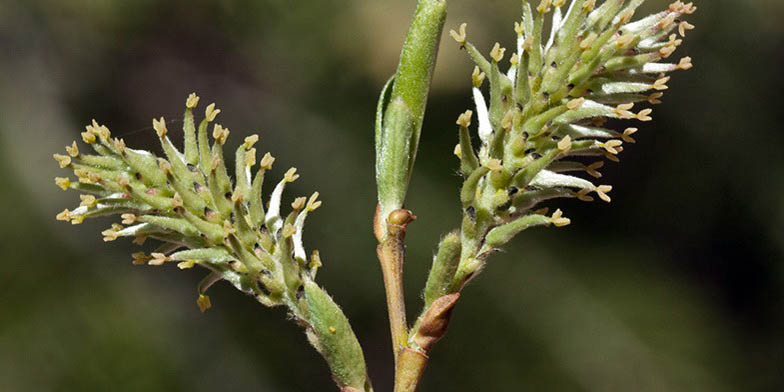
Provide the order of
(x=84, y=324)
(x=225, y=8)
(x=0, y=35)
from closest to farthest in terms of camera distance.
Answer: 1. (x=84, y=324)
2. (x=0, y=35)
3. (x=225, y=8)

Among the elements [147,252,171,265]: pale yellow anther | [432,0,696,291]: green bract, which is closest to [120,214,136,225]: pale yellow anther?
[147,252,171,265]: pale yellow anther

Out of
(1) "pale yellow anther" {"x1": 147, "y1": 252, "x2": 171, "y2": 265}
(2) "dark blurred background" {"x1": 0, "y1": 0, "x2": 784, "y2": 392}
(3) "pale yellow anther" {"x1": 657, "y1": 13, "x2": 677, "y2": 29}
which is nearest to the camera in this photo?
(1) "pale yellow anther" {"x1": 147, "y1": 252, "x2": 171, "y2": 265}

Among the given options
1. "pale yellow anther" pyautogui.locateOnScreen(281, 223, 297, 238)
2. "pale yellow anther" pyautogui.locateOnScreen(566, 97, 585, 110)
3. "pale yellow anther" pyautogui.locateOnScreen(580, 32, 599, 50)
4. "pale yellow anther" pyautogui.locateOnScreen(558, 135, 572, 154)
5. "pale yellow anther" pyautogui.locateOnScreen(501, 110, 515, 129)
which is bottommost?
"pale yellow anther" pyautogui.locateOnScreen(281, 223, 297, 238)

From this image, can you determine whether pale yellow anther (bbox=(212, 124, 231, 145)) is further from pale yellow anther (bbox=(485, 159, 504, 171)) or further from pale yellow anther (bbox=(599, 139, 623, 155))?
pale yellow anther (bbox=(599, 139, 623, 155))

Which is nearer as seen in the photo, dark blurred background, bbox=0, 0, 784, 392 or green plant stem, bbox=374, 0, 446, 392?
green plant stem, bbox=374, 0, 446, 392

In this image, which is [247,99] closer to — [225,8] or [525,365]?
[225,8]

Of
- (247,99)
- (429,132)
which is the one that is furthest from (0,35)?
(429,132)

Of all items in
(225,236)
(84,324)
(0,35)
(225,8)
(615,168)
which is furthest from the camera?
(615,168)

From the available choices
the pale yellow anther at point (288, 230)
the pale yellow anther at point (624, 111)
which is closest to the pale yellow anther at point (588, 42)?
the pale yellow anther at point (624, 111)
